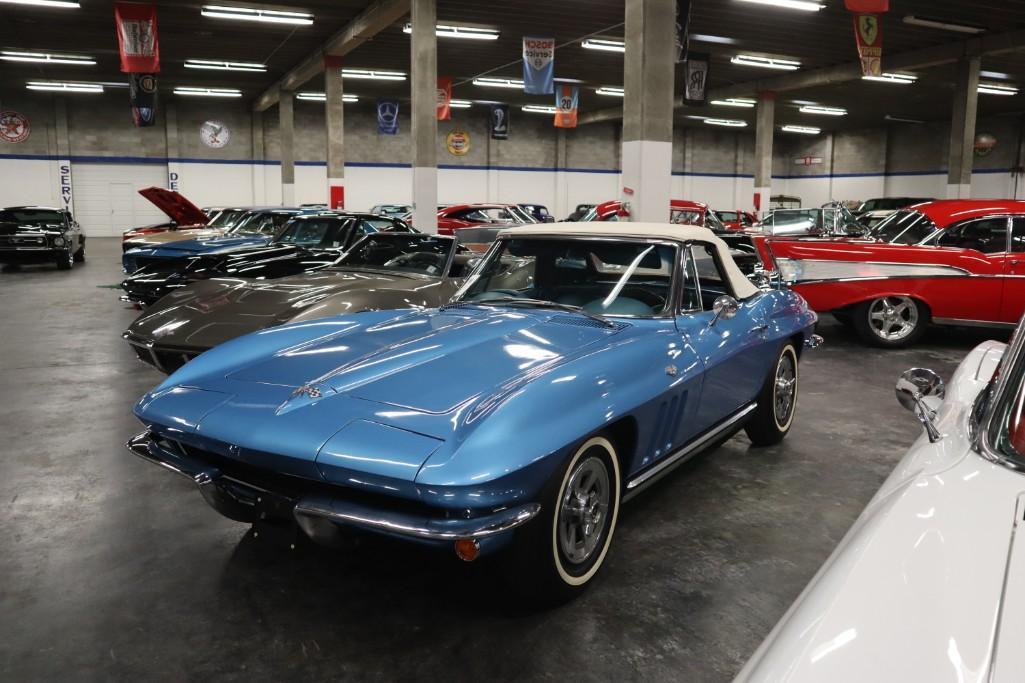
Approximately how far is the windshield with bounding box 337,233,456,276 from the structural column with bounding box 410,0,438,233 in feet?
23.8

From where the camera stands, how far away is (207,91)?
26.8m

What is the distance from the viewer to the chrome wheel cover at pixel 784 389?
479 centimetres

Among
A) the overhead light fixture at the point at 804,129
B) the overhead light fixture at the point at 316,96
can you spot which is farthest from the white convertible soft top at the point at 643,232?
the overhead light fixture at the point at 804,129

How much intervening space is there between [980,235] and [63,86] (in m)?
27.7

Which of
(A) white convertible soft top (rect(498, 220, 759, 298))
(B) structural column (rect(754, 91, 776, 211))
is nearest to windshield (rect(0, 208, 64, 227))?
(A) white convertible soft top (rect(498, 220, 759, 298))

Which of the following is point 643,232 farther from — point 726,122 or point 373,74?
point 726,122

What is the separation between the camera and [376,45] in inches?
758

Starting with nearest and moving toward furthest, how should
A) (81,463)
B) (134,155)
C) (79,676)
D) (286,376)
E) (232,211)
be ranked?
(79,676) → (286,376) → (81,463) → (232,211) → (134,155)

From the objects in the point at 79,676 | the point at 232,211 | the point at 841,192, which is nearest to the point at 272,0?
the point at 232,211

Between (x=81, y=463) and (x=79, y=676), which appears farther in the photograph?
(x=81, y=463)

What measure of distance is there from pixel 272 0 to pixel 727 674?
1574 cm

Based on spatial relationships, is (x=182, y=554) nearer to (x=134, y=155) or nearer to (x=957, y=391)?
(x=957, y=391)

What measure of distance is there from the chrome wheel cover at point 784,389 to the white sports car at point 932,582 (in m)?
2.73

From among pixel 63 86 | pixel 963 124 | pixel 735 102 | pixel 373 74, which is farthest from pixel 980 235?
pixel 63 86
